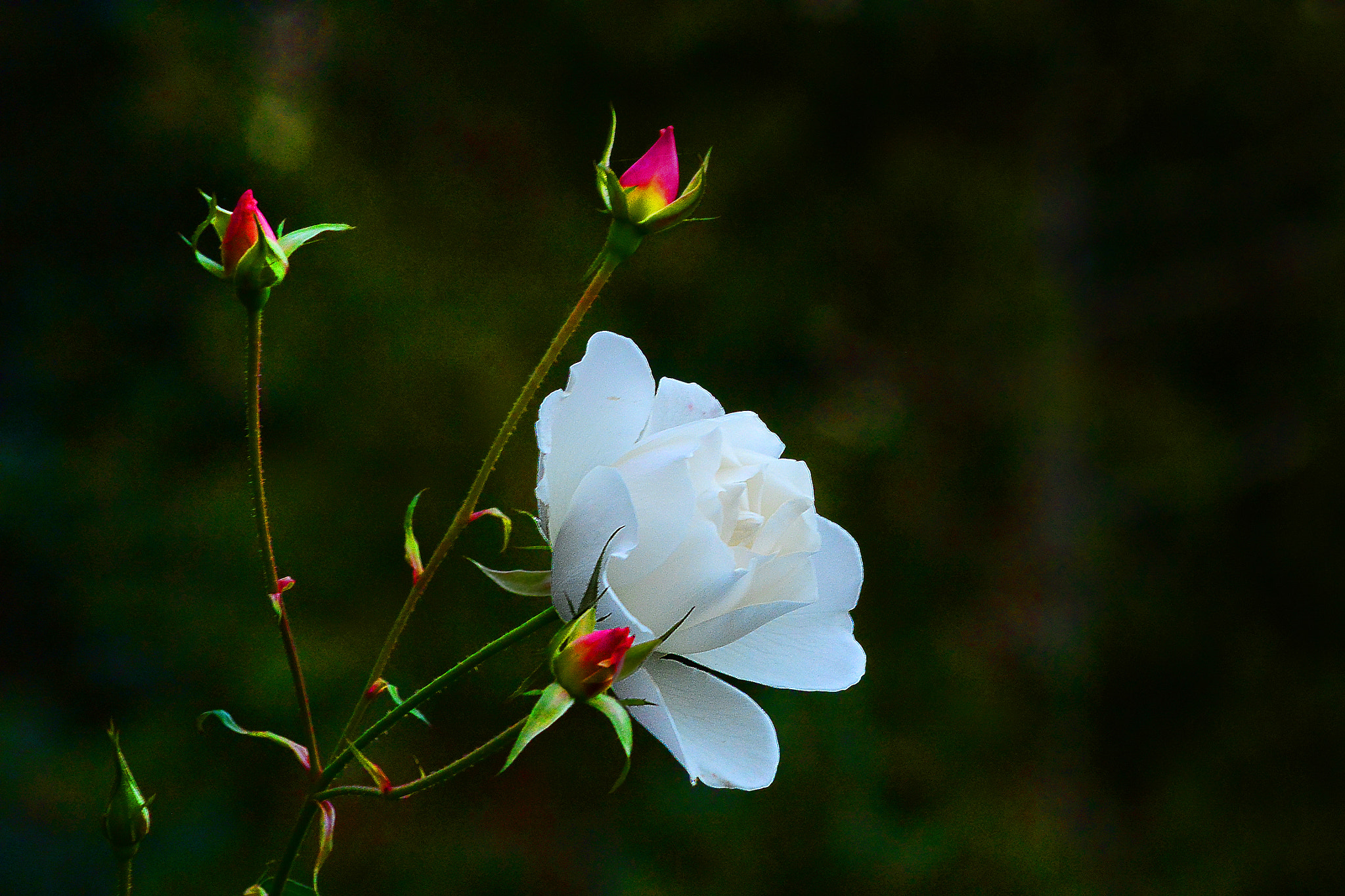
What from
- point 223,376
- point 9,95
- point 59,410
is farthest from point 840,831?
point 9,95

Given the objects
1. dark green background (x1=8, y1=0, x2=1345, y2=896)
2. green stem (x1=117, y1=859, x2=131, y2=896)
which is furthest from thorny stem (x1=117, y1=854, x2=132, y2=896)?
dark green background (x1=8, y1=0, x2=1345, y2=896)

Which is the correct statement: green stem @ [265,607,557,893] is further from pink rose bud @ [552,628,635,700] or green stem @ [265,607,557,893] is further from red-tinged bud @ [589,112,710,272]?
red-tinged bud @ [589,112,710,272]

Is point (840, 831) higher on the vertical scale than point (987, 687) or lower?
higher

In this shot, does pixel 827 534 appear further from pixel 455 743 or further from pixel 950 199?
pixel 950 199

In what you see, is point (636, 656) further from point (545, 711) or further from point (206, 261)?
point (206, 261)

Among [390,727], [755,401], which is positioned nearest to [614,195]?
[390,727]

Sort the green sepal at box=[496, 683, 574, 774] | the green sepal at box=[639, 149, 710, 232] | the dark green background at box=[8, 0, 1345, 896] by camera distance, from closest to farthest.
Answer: the green sepal at box=[496, 683, 574, 774], the green sepal at box=[639, 149, 710, 232], the dark green background at box=[8, 0, 1345, 896]
